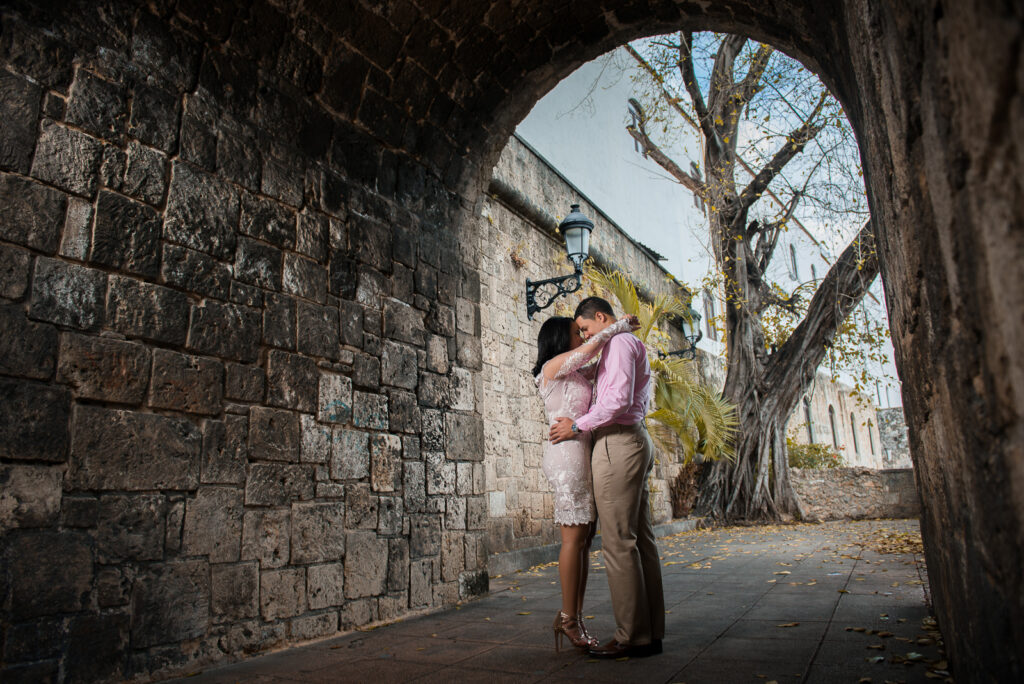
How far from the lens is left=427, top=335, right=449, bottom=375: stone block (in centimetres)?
460

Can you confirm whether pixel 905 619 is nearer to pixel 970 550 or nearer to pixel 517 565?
pixel 970 550

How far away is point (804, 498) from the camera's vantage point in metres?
11.5

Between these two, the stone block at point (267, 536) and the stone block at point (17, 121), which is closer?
the stone block at point (17, 121)

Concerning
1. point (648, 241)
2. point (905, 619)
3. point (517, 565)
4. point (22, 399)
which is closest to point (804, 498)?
point (648, 241)

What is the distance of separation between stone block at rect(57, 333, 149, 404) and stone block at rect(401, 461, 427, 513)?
5.65 feet

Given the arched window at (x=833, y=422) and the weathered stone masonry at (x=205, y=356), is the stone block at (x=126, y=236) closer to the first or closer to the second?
the weathered stone masonry at (x=205, y=356)

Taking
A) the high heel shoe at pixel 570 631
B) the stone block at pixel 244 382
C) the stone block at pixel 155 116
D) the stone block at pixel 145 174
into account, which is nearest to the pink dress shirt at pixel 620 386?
the high heel shoe at pixel 570 631

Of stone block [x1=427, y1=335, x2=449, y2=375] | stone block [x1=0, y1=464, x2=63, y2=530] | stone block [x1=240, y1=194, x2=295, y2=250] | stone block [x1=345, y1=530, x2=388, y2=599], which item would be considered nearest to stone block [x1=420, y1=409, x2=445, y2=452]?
stone block [x1=427, y1=335, x2=449, y2=375]

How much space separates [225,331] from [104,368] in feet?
2.00

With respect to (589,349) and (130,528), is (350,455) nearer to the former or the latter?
(130,528)

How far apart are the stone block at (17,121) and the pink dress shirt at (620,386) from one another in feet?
8.27

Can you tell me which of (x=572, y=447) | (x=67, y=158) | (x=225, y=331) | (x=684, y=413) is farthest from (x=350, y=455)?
(x=684, y=413)

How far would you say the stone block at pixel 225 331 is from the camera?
10.4ft

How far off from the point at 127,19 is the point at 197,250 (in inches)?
42.8
